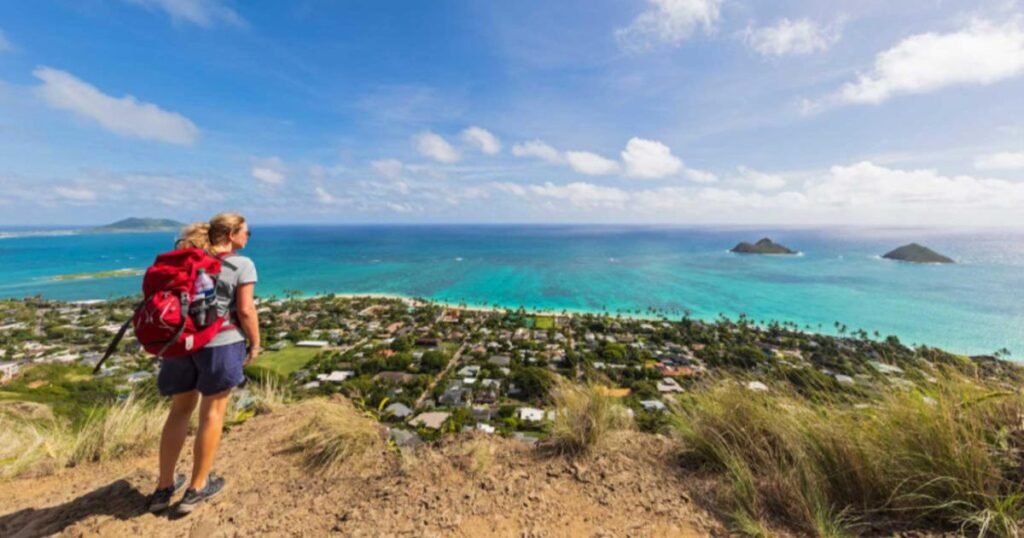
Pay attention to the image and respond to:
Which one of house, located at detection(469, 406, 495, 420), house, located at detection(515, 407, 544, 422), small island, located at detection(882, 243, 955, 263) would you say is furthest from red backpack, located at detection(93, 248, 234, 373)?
small island, located at detection(882, 243, 955, 263)

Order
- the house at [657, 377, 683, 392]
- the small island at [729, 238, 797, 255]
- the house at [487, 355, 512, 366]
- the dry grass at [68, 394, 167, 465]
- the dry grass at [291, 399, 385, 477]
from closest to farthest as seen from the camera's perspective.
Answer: the dry grass at [291, 399, 385, 477], the dry grass at [68, 394, 167, 465], the house at [657, 377, 683, 392], the house at [487, 355, 512, 366], the small island at [729, 238, 797, 255]

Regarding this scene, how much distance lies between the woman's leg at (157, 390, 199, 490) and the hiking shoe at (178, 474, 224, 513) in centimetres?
17

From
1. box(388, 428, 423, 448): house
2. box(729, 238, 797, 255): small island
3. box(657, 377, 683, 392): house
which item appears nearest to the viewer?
box(388, 428, 423, 448): house

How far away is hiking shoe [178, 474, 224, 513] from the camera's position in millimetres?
2338

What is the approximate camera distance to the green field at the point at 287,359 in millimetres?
26031

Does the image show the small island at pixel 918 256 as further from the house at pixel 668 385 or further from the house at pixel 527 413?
the house at pixel 527 413

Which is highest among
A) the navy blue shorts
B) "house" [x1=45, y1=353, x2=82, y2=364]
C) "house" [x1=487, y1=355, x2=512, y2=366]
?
the navy blue shorts

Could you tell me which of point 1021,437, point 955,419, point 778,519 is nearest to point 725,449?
point 778,519

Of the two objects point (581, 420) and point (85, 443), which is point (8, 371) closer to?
point (85, 443)

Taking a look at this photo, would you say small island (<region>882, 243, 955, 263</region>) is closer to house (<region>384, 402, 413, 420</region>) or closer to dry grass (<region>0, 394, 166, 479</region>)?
house (<region>384, 402, 413, 420</region>)

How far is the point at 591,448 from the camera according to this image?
3.06 m

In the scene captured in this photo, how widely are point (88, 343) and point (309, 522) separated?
148 feet

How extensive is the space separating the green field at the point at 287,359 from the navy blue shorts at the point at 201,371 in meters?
27.0

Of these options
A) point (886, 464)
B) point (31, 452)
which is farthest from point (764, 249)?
point (31, 452)
